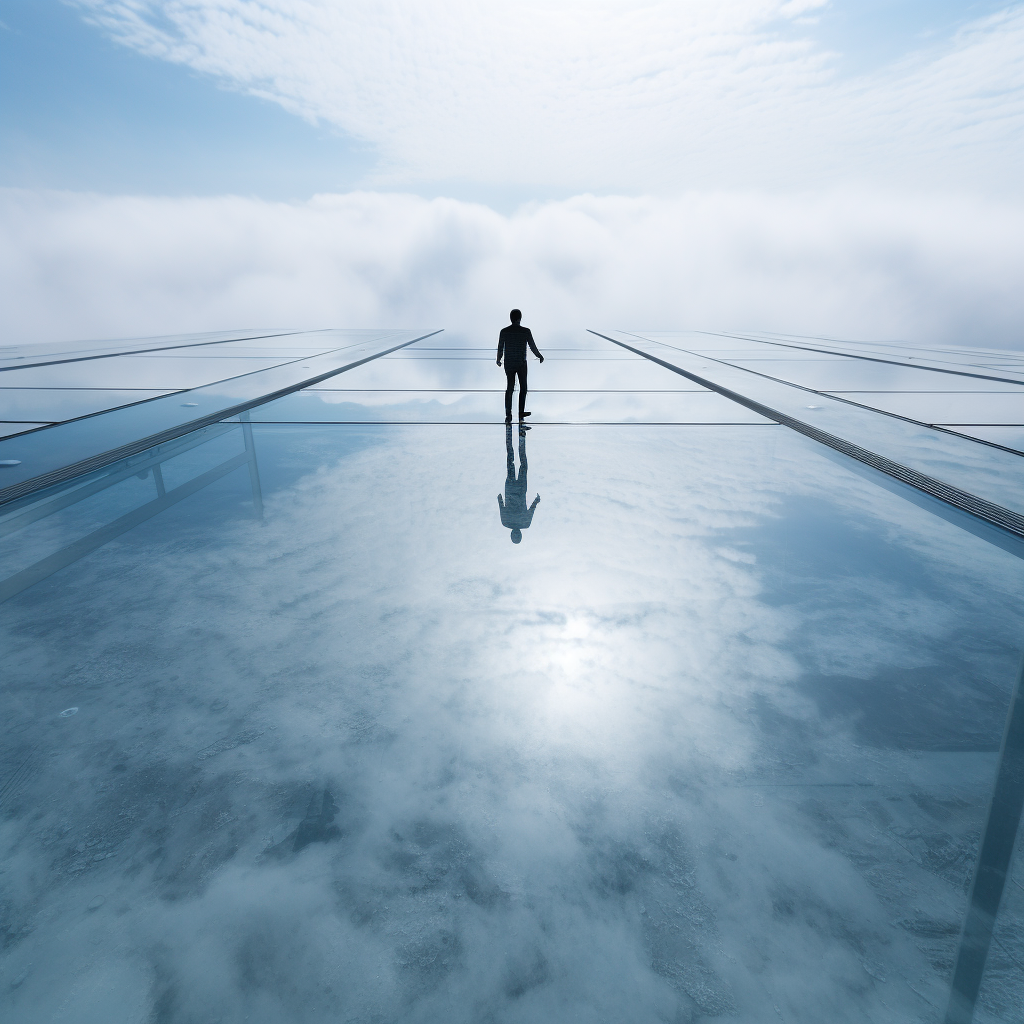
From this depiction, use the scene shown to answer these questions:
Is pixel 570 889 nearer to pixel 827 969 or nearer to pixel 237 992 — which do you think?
pixel 827 969

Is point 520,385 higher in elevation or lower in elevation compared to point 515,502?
higher

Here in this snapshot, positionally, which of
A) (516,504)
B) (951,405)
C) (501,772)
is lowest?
(501,772)

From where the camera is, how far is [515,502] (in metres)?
4.43

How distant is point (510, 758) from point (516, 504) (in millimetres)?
2539

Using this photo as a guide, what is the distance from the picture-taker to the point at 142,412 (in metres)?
Result: 7.64

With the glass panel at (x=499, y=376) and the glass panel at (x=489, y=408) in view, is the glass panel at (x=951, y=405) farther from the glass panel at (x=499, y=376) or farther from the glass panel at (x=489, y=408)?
the glass panel at (x=499, y=376)

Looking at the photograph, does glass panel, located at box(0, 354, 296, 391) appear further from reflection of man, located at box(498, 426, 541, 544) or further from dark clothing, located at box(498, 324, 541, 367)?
reflection of man, located at box(498, 426, 541, 544)

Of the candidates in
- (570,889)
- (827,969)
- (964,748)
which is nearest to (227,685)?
(570,889)

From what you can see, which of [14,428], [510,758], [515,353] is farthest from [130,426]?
[510,758]

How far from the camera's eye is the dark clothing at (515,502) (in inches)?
160

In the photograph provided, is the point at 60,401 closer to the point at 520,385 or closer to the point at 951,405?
the point at 520,385

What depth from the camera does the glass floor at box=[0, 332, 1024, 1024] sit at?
1.43 metres

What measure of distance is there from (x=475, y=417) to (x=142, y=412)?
4345 mm

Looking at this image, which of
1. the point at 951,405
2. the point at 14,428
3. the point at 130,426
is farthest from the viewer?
the point at 951,405
